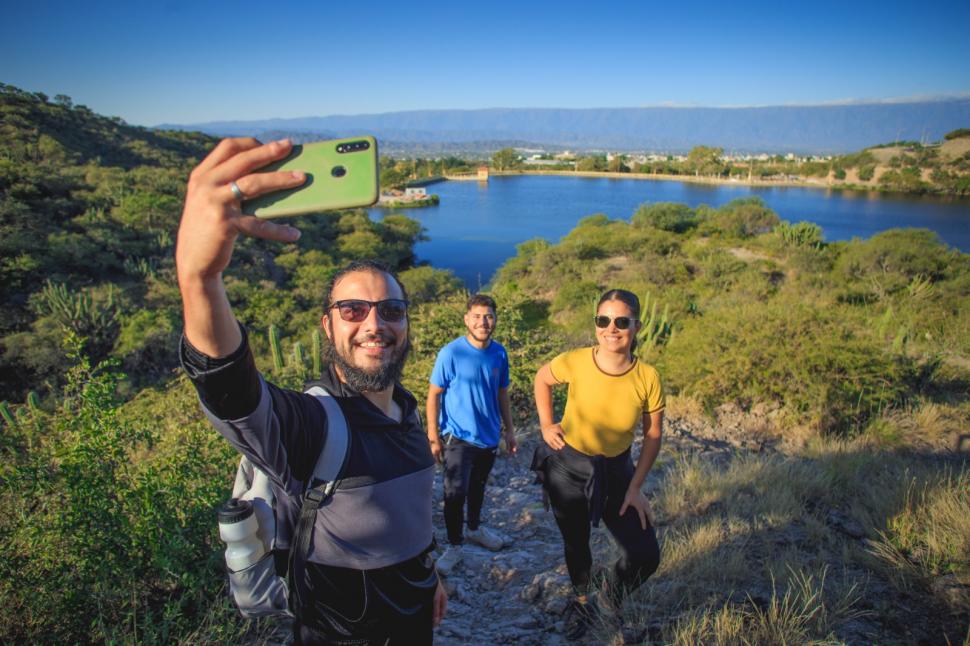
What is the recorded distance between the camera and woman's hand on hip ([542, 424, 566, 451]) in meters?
2.59

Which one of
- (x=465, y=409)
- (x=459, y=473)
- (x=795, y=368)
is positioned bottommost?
(x=795, y=368)

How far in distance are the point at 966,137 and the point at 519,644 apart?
68.9 metres

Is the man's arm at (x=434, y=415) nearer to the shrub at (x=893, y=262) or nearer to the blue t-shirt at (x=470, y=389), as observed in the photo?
the blue t-shirt at (x=470, y=389)

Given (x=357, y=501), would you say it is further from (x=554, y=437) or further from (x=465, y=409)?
(x=465, y=409)

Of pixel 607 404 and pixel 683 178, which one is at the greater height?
pixel 683 178

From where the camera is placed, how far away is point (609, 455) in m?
2.55

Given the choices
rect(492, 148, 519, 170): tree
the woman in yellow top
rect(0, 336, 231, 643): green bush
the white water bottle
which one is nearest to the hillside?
rect(0, 336, 231, 643): green bush

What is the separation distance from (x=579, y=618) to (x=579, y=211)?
60026mm

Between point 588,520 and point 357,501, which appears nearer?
point 357,501

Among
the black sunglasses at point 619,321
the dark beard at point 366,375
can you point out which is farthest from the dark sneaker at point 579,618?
the dark beard at point 366,375

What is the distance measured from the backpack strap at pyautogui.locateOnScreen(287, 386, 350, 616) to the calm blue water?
30298 mm

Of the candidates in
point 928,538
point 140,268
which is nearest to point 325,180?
point 928,538

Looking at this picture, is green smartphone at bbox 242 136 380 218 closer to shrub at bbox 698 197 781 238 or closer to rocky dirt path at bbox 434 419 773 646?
rocky dirt path at bbox 434 419 773 646

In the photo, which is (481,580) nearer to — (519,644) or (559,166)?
(519,644)
